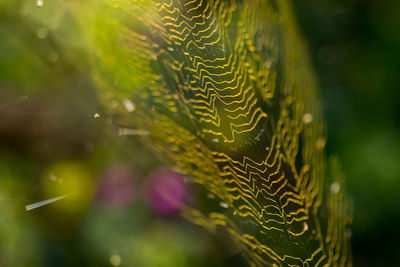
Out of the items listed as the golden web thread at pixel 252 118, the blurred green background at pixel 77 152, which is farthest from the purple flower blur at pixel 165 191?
the golden web thread at pixel 252 118

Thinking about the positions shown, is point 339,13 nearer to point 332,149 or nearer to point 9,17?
point 332,149

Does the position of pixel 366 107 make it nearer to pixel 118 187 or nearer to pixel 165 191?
pixel 165 191

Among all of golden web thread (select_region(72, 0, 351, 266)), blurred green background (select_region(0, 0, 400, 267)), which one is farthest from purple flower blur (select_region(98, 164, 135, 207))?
golden web thread (select_region(72, 0, 351, 266))

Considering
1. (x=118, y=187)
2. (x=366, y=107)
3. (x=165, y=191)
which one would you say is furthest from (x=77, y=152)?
(x=366, y=107)

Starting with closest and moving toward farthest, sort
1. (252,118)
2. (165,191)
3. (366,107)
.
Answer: (252,118), (366,107), (165,191)

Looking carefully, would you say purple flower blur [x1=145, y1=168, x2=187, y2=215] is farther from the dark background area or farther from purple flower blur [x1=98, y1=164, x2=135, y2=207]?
the dark background area

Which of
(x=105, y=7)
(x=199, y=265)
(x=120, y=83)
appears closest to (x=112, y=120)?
(x=120, y=83)
